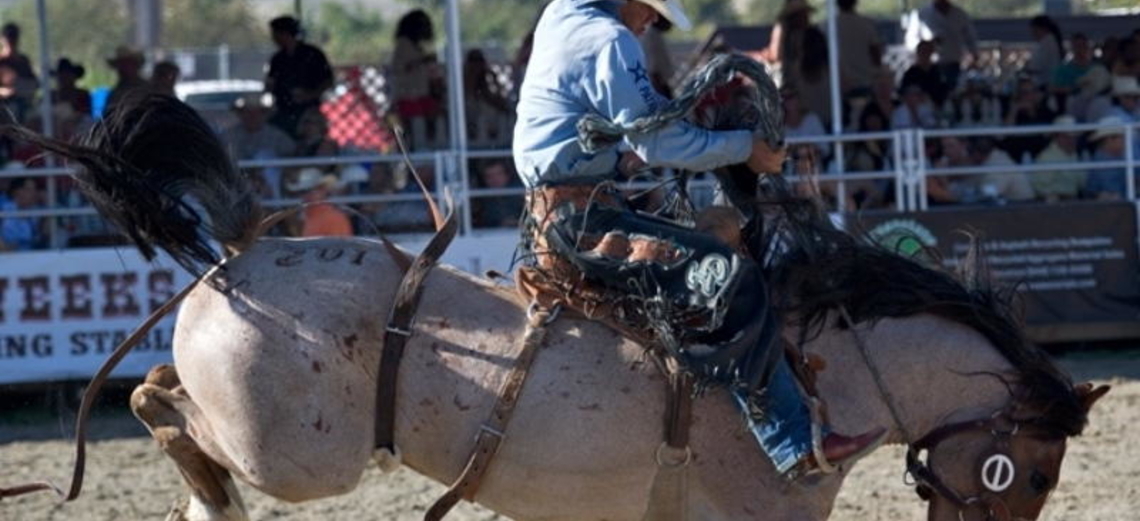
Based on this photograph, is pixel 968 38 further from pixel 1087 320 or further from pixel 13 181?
pixel 13 181

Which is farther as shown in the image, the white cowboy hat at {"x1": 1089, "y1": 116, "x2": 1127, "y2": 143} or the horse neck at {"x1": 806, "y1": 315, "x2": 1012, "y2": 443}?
the white cowboy hat at {"x1": 1089, "y1": 116, "x2": 1127, "y2": 143}


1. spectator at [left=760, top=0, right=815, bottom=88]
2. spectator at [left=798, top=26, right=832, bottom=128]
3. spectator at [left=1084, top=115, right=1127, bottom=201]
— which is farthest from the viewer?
spectator at [left=760, top=0, right=815, bottom=88]

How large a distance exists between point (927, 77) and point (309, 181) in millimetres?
5223

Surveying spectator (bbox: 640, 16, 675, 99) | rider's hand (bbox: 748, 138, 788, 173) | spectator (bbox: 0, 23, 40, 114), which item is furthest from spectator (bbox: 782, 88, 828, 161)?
rider's hand (bbox: 748, 138, 788, 173)

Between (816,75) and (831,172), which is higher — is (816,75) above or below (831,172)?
above

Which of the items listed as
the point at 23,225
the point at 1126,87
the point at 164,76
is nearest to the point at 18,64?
the point at 164,76

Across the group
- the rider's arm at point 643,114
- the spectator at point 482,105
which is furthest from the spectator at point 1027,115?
the rider's arm at point 643,114

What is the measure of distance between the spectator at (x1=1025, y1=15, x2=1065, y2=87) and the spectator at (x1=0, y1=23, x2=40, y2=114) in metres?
8.05

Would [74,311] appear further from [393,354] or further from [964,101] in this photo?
[964,101]

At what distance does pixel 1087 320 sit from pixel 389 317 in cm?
845

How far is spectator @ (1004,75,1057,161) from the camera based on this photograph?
46.1 ft

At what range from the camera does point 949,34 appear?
15914 millimetres

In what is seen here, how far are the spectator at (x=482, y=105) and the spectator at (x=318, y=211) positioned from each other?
1.87 metres

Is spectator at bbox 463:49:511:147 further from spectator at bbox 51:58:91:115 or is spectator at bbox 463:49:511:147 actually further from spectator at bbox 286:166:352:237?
spectator at bbox 51:58:91:115
